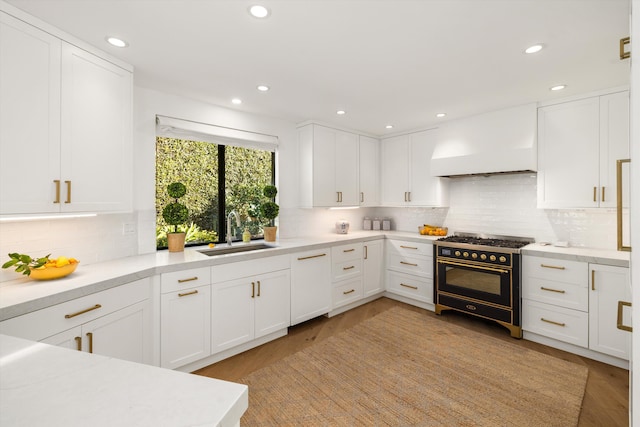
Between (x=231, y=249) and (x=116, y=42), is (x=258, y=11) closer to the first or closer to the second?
(x=116, y=42)

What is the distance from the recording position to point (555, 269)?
284 cm

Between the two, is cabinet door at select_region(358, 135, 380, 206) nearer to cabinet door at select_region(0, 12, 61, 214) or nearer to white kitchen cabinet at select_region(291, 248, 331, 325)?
white kitchen cabinet at select_region(291, 248, 331, 325)

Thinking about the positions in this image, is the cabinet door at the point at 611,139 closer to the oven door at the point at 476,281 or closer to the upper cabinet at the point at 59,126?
the oven door at the point at 476,281

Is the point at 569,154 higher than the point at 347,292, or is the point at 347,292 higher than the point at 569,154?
the point at 569,154

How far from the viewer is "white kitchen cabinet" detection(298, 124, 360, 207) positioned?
381cm

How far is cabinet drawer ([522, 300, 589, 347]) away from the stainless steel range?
96mm

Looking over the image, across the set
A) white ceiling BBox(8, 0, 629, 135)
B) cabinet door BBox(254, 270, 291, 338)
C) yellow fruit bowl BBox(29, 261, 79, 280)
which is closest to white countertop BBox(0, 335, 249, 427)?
yellow fruit bowl BBox(29, 261, 79, 280)

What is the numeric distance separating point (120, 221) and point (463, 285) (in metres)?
3.65

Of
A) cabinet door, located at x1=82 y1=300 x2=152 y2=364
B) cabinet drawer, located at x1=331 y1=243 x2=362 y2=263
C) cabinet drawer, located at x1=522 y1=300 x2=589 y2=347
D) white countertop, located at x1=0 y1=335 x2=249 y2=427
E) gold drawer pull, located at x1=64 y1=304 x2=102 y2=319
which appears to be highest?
white countertop, located at x1=0 y1=335 x2=249 y2=427

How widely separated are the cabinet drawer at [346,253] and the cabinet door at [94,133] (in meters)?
2.23

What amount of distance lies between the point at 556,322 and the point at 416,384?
5.46ft

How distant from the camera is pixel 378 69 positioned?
93.3 inches

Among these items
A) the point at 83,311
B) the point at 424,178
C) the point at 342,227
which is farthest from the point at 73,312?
the point at 424,178

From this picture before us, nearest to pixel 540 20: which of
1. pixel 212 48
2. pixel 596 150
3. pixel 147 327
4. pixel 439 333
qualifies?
pixel 596 150
